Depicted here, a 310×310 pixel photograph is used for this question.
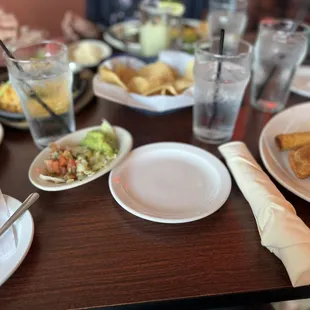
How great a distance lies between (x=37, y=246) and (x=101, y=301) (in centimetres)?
15

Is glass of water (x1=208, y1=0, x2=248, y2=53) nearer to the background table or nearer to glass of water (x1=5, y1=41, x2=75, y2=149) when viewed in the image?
glass of water (x1=5, y1=41, x2=75, y2=149)

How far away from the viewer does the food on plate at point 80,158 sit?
73cm

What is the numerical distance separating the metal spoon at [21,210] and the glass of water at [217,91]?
40 centimetres

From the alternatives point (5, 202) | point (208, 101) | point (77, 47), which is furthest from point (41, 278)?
point (77, 47)

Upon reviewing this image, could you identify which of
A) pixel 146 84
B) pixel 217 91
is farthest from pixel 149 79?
pixel 217 91

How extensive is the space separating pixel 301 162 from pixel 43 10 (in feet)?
5.68

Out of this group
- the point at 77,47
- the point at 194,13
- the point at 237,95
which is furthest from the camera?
the point at 194,13

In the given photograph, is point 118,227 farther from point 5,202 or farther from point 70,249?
point 5,202

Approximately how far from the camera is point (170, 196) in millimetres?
719

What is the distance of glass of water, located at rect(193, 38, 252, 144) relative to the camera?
2.75 feet

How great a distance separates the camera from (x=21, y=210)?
0.64 m

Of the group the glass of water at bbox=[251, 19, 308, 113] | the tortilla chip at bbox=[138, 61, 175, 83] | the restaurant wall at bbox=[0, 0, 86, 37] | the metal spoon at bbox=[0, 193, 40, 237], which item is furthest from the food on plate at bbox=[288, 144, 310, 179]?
the restaurant wall at bbox=[0, 0, 86, 37]

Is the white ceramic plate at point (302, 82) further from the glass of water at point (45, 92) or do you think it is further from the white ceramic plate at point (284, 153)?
the glass of water at point (45, 92)

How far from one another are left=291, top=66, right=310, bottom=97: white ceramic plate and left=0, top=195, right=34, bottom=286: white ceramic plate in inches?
31.4
